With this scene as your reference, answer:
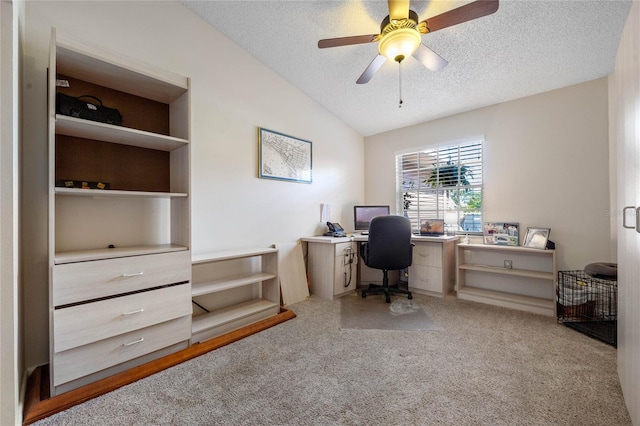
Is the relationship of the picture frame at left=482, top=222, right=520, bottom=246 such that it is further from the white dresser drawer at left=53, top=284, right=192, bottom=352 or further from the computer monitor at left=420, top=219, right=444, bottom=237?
the white dresser drawer at left=53, top=284, right=192, bottom=352

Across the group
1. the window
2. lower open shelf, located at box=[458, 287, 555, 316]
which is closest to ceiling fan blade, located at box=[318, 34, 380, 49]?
the window

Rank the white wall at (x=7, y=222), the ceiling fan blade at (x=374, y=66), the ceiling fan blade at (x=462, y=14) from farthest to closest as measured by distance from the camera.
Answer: the ceiling fan blade at (x=374, y=66)
the ceiling fan blade at (x=462, y=14)
the white wall at (x=7, y=222)

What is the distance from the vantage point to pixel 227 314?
7.99ft

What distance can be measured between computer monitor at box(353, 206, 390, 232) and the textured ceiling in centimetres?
148

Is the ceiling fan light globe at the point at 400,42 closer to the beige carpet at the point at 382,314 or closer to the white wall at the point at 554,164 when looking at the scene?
the white wall at the point at 554,164

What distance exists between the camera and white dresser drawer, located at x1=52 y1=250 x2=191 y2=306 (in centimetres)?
150

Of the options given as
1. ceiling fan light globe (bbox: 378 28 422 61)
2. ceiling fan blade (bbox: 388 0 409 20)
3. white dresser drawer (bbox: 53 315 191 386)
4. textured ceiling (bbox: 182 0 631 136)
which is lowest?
white dresser drawer (bbox: 53 315 191 386)

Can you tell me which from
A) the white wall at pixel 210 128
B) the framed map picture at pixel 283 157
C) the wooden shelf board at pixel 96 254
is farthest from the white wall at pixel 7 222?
the framed map picture at pixel 283 157

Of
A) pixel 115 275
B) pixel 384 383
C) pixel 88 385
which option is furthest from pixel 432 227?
pixel 88 385

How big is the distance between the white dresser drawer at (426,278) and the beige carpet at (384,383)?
3.02 feet

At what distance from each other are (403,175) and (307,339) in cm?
294

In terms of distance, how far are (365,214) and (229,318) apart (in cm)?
246

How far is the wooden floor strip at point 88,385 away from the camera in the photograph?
139 centimetres

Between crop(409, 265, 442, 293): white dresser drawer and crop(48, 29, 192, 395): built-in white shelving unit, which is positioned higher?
crop(48, 29, 192, 395): built-in white shelving unit
